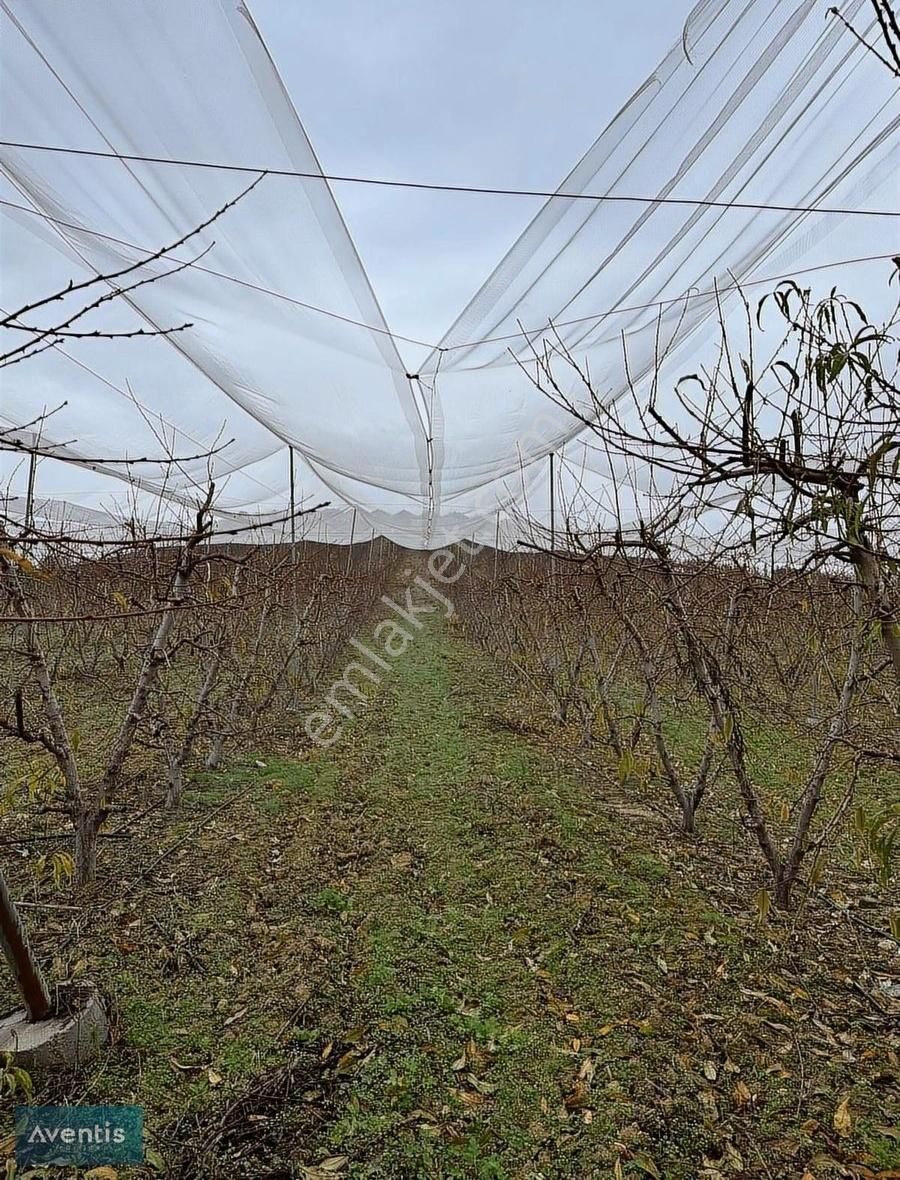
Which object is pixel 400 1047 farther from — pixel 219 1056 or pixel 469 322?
pixel 469 322

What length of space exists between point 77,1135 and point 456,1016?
967 millimetres

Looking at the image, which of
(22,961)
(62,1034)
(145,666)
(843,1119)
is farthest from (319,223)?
(843,1119)

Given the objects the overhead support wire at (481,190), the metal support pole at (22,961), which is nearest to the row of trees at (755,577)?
the overhead support wire at (481,190)

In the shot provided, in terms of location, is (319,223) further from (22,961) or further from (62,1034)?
(62,1034)

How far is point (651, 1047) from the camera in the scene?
1.91 metres

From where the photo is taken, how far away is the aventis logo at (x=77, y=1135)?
5.05 feet

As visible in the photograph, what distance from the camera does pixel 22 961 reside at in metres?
1.59

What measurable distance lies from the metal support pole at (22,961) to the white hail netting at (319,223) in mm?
978

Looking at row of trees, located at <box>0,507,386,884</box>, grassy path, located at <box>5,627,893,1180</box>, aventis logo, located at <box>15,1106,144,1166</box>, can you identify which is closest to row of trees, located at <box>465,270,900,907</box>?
grassy path, located at <box>5,627,893,1180</box>

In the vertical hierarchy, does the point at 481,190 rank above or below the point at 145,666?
above

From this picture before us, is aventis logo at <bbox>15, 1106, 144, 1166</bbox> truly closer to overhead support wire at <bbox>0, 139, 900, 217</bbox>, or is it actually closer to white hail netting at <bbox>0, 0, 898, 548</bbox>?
white hail netting at <bbox>0, 0, 898, 548</bbox>

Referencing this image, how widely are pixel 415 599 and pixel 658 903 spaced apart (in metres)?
15.0

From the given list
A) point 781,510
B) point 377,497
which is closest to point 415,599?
point 377,497

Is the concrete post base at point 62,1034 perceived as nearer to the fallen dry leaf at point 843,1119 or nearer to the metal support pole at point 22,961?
the metal support pole at point 22,961
